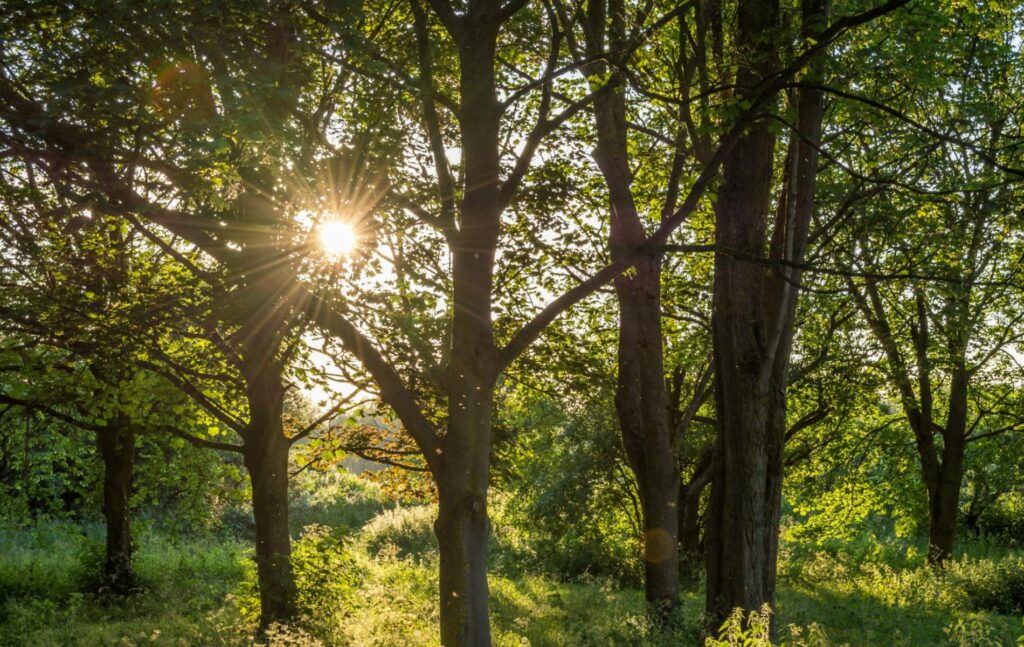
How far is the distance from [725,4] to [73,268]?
32.1ft

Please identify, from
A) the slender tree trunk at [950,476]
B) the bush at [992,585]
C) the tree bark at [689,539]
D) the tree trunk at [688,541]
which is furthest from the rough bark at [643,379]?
the slender tree trunk at [950,476]

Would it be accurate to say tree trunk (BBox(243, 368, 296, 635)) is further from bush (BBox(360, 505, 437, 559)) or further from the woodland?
bush (BBox(360, 505, 437, 559))

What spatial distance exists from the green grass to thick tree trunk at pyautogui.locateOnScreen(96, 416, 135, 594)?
0.50 meters

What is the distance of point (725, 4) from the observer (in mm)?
11469

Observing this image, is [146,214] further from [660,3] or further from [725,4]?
[725,4]

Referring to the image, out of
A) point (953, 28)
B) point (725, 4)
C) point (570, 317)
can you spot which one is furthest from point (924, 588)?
point (725, 4)

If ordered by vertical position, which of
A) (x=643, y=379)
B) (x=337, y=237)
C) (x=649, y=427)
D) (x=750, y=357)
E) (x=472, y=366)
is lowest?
(x=649, y=427)

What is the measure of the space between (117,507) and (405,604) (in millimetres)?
10790

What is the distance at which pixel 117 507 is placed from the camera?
18.7m

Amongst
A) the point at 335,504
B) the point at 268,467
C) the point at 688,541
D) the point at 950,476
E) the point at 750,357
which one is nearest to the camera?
the point at 750,357

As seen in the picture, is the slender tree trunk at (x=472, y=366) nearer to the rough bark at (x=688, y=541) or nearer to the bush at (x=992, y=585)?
the bush at (x=992, y=585)

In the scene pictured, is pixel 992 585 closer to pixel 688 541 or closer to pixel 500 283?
pixel 688 541

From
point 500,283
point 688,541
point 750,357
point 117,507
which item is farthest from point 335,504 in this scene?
point 750,357

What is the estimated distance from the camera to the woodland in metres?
6.68
